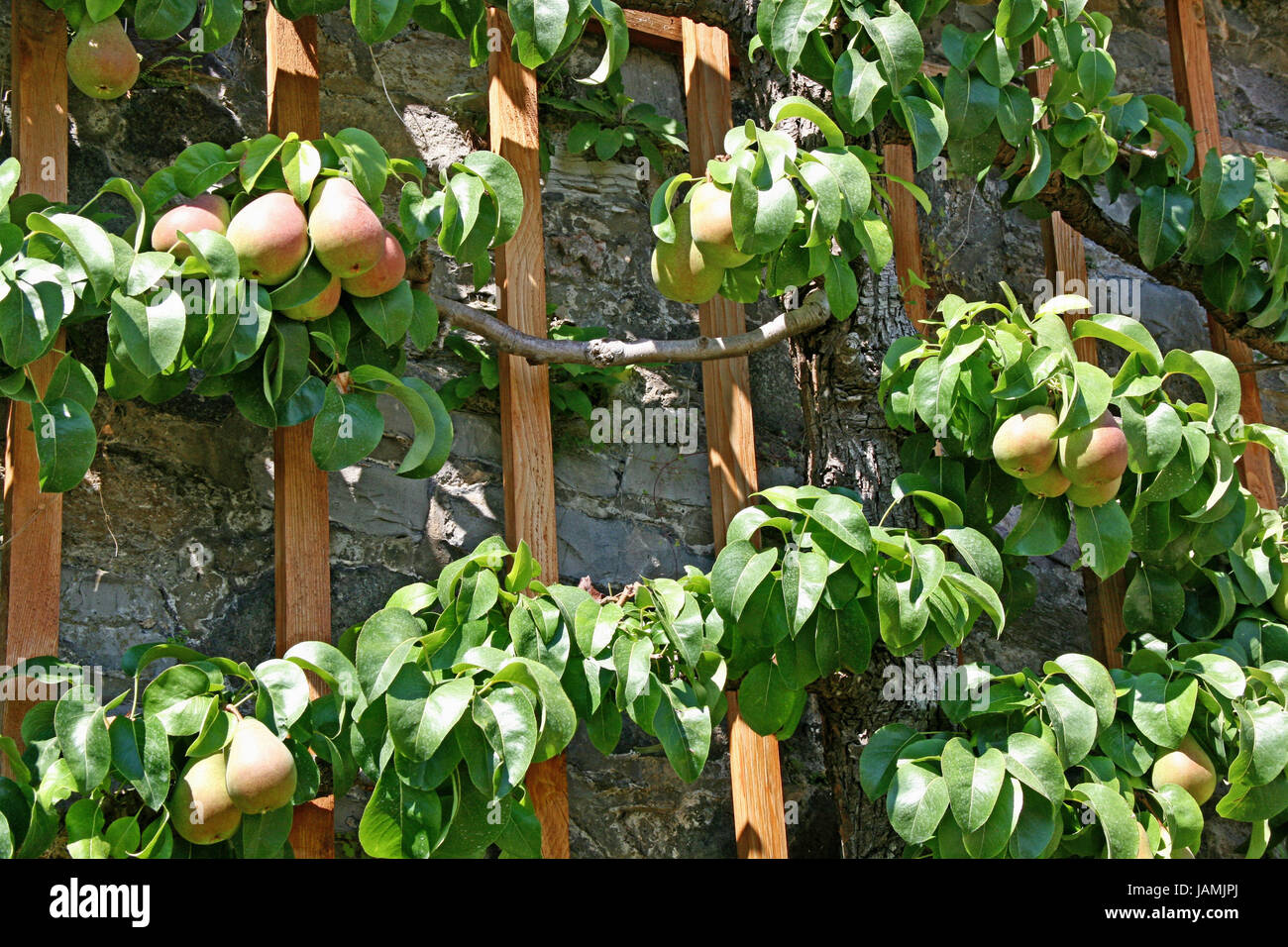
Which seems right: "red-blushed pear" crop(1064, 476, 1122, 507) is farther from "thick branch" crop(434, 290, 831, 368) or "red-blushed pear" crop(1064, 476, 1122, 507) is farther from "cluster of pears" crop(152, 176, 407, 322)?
"cluster of pears" crop(152, 176, 407, 322)

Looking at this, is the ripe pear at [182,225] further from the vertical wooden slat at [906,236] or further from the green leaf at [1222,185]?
the green leaf at [1222,185]

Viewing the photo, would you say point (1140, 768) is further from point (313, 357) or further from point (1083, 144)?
point (313, 357)

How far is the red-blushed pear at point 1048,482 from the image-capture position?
196cm

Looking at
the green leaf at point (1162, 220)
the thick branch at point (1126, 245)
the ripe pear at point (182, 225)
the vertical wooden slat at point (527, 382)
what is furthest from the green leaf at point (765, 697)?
the green leaf at point (1162, 220)

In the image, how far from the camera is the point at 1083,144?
7.90 feet

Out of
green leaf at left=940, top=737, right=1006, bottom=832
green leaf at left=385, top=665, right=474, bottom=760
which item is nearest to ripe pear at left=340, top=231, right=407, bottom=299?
green leaf at left=385, top=665, right=474, bottom=760

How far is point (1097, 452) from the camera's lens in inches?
74.5

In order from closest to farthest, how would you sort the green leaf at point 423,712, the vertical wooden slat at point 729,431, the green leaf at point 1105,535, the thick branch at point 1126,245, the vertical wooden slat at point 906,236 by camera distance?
the green leaf at point 423,712
the green leaf at point 1105,535
the vertical wooden slat at point 729,431
the vertical wooden slat at point 906,236
the thick branch at point 1126,245

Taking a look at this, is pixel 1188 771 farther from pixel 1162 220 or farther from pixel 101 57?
pixel 101 57

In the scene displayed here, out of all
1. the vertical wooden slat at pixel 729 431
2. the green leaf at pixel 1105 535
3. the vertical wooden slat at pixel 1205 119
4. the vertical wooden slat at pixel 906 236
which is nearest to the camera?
the green leaf at pixel 1105 535

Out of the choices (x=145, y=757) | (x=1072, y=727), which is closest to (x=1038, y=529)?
(x=1072, y=727)

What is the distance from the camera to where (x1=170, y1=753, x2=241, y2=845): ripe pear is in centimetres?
164

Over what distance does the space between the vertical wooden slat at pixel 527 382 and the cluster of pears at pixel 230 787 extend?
45cm

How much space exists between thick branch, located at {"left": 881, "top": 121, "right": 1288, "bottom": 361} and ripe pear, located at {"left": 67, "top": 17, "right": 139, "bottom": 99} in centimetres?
150
